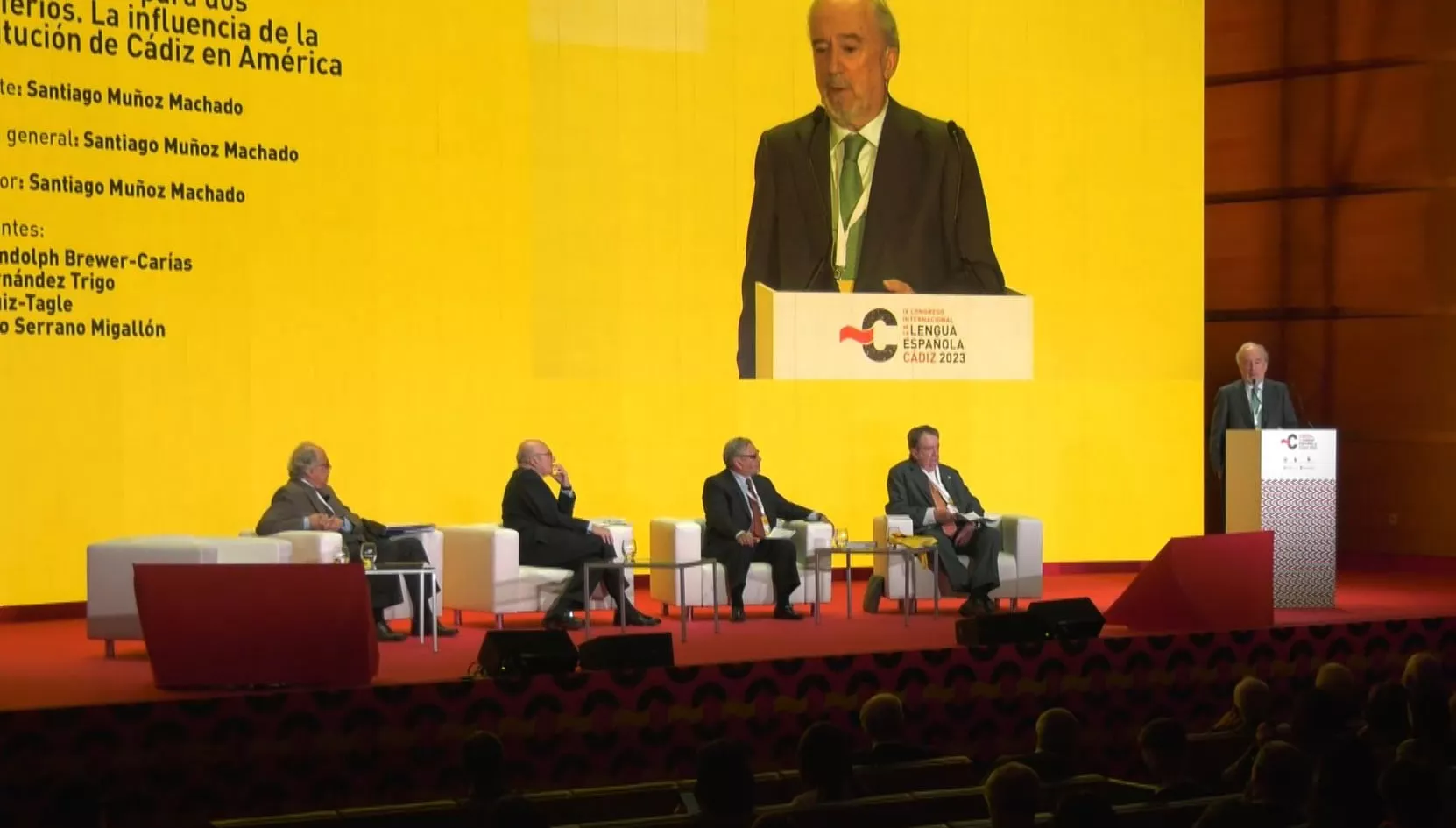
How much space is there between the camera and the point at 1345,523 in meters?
11.2

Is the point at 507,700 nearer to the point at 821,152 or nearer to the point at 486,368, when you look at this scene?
the point at 486,368

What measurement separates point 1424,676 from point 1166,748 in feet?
3.87

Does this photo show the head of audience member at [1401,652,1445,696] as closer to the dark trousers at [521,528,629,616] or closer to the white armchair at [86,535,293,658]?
the dark trousers at [521,528,629,616]

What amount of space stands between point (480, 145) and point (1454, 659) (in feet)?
17.8

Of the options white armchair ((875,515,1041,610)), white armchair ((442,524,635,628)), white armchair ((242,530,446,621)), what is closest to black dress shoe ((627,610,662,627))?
white armchair ((442,524,635,628))

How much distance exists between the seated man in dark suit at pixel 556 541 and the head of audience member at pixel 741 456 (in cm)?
78

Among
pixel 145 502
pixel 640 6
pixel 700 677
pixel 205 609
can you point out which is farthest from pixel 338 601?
pixel 640 6

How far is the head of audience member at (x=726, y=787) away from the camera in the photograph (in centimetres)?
338

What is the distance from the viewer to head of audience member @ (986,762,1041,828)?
3.11m

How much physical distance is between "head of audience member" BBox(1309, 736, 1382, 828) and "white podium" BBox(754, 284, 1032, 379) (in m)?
6.53

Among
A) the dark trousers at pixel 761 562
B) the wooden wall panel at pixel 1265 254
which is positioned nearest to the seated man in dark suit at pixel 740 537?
the dark trousers at pixel 761 562

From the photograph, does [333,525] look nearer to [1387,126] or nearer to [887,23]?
[887,23]

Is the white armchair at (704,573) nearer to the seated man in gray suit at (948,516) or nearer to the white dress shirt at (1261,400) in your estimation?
the seated man in gray suit at (948,516)

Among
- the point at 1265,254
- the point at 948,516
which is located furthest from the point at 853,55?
the point at 1265,254
